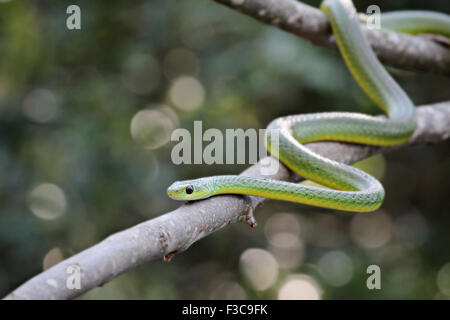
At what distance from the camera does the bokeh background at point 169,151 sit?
4.95 metres

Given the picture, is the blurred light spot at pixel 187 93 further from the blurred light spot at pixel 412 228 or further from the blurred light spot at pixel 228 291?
the blurred light spot at pixel 412 228

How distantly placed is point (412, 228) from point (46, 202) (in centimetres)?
412

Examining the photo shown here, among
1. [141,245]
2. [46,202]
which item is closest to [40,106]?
[46,202]

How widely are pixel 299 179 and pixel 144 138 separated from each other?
252cm

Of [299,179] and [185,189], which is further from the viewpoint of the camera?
[299,179]

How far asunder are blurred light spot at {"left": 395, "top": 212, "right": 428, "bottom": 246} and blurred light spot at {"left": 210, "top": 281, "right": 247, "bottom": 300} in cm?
204

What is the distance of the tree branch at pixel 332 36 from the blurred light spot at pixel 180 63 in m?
2.09

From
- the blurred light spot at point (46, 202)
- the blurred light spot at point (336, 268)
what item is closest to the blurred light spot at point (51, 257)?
the blurred light spot at point (46, 202)

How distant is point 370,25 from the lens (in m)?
4.54

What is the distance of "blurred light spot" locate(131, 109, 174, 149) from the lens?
17.4ft

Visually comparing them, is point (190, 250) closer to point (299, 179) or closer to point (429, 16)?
point (299, 179)

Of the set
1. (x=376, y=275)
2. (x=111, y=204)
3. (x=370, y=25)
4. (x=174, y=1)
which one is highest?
(x=174, y=1)

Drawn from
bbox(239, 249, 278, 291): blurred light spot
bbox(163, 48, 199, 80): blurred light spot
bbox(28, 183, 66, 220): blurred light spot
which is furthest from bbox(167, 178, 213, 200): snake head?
bbox(163, 48, 199, 80): blurred light spot

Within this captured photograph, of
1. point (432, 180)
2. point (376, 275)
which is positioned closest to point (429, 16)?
point (432, 180)
